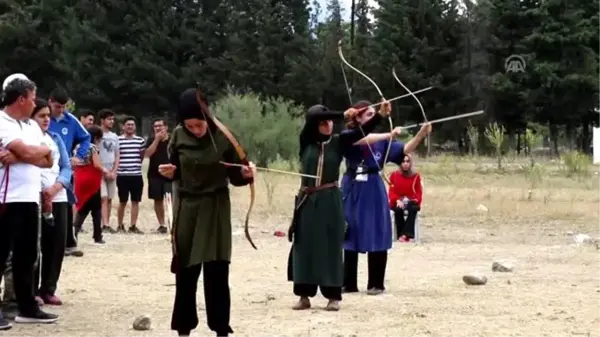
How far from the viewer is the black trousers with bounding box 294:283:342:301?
8.27 meters

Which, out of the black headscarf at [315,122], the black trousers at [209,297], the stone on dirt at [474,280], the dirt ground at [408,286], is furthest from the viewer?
the stone on dirt at [474,280]

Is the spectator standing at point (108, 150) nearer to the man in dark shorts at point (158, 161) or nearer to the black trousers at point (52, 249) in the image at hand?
the man in dark shorts at point (158, 161)

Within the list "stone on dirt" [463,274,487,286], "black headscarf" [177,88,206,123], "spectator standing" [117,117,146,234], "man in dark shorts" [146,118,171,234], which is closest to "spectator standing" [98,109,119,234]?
"spectator standing" [117,117,146,234]

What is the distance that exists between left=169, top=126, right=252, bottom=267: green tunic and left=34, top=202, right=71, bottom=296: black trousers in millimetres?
1821

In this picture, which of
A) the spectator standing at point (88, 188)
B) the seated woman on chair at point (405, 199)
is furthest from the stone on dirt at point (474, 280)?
the spectator standing at point (88, 188)

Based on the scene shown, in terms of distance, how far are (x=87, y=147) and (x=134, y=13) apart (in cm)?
4381

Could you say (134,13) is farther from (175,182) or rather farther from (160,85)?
(175,182)

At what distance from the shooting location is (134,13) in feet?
172

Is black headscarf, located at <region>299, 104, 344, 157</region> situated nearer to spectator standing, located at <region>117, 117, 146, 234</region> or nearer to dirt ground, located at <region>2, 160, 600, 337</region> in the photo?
dirt ground, located at <region>2, 160, 600, 337</region>

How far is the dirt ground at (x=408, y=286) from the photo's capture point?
7543 millimetres

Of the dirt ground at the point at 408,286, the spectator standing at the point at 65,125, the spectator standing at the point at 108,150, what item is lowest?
the dirt ground at the point at 408,286

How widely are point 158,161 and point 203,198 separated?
8.87 m

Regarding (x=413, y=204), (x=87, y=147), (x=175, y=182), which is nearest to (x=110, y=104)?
(x=413, y=204)

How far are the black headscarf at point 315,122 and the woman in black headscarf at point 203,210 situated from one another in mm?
1797
